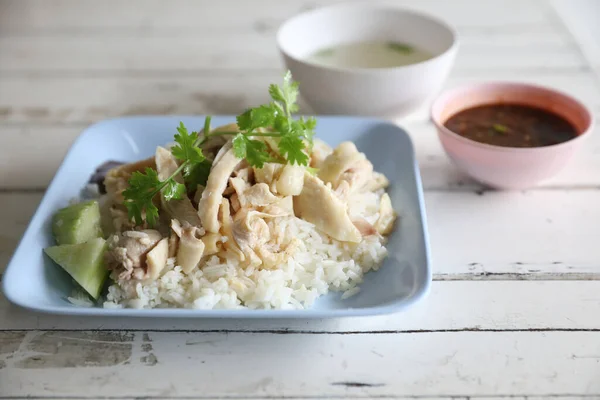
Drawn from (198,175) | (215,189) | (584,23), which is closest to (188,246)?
(215,189)

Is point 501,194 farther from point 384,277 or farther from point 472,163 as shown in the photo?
point 384,277

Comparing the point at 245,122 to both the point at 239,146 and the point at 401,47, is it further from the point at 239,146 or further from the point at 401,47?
the point at 401,47

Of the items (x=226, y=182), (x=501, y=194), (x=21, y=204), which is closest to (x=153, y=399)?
(x=226, y=182)

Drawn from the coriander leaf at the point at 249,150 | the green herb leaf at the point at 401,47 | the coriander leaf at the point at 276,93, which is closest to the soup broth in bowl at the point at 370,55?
the green herb leaf at the point at 401,47

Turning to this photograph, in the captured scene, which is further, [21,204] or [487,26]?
[487,26]

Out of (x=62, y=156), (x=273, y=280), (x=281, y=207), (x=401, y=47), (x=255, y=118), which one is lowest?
(x=62, y=156)

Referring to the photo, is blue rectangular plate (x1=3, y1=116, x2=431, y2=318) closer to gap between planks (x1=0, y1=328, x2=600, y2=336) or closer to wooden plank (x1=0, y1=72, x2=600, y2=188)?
gap between planks (x1=0, y1=328, x2=600, y2=336)

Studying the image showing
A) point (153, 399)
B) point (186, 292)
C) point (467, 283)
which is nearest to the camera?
point (153, 399)

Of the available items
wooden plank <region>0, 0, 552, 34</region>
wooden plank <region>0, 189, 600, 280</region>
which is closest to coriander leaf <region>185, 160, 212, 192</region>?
wooden plank <region>0, 189, 600, 280</region>
